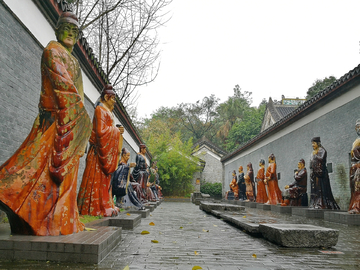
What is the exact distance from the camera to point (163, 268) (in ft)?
9.43

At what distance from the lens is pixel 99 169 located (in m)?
5.38

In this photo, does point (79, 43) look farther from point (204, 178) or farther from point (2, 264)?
point (204, 178)

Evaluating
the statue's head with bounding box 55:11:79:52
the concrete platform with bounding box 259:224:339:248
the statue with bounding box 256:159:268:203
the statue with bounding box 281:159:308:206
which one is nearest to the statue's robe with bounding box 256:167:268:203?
the statue with bounding box 256:159:268:203

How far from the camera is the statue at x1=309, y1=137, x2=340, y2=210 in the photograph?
9.88 m

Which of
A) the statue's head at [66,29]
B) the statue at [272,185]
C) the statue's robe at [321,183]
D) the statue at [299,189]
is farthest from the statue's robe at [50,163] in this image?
the statue at [272,185]

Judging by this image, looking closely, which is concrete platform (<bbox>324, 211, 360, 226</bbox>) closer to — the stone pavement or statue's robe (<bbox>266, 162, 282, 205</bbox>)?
the stone pavement

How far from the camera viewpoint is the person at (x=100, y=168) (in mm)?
5297

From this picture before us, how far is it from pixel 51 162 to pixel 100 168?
2073 millimetres

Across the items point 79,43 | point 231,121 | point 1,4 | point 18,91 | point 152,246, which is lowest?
point 152,246

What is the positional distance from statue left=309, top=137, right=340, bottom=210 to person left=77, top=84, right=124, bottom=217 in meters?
6.97

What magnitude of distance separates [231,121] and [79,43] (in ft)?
145

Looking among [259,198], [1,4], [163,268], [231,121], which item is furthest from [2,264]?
[231,121]

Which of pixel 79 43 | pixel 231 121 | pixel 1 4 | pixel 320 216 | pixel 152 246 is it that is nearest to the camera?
pixel 152 246

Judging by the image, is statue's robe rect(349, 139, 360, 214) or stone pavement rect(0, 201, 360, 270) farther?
statue's robe rect(349, 139, 360, 214)
